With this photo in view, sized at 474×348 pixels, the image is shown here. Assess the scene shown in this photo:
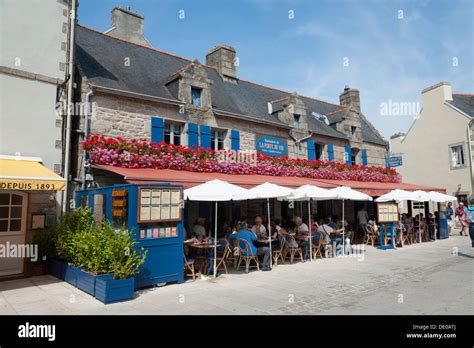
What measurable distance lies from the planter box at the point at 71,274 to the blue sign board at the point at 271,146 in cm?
840

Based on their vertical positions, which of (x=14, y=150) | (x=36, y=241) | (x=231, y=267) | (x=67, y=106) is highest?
(x=67, y=106)

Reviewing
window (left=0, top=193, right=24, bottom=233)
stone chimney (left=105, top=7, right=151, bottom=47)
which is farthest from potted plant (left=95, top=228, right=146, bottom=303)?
stone chimney (left=105, top=7, right=151, bottom=47)

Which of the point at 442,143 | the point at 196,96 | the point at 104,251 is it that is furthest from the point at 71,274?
the point at 442,143

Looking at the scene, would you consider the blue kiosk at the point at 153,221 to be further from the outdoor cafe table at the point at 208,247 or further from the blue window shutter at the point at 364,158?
the blue window shutter at the point at 364,158

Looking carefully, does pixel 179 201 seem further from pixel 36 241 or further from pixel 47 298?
pixel 36 241

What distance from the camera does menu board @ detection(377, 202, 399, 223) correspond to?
12.2 m

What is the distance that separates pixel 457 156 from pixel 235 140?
15969 millimetres

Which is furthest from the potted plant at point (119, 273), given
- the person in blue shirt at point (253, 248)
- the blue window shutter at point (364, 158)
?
the blue window shutter at point (364, 158)

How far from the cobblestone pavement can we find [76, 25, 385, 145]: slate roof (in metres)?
6.18

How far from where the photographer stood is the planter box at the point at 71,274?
21.5 feet

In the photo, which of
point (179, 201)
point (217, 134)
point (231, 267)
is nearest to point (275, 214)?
point (217, 134)

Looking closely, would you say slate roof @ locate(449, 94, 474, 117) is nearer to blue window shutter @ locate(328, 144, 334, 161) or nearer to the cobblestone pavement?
blue window shutter @ locate(328, 144, 334, 161)

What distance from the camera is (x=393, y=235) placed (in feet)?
40.1
